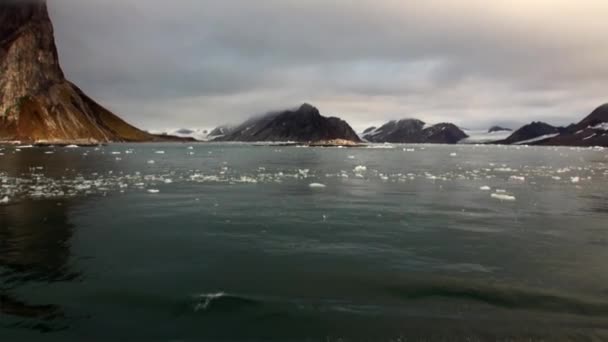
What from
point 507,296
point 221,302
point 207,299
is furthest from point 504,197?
point 207,299

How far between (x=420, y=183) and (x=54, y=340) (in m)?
32.8

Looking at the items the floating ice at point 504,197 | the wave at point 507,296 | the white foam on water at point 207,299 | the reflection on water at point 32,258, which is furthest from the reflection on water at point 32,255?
the floating ice at point 504,197

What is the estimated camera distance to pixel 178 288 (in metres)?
11.4

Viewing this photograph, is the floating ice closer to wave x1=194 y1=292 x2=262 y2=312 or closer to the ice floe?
the ice floe

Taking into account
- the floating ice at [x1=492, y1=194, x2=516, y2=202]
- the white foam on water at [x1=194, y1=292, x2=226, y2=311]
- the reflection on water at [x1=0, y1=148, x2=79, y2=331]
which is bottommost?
the white foam on water at [x1=194, y1=292, x2=226, y2=311]

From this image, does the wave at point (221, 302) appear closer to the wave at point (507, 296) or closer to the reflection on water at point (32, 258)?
the reflection on water at point (32, 258)

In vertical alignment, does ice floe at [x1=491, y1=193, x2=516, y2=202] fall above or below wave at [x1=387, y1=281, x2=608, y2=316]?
above

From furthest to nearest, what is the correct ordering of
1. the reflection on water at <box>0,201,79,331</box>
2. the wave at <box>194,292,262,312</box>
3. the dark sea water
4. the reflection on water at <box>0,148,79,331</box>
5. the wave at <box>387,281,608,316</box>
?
the wave at <box>387,281,608,316</box>
the wave at <box>194,292,262,312</box>
the reflection on water at <box>0,201,79,331</box>
the reflection on water at <box>0,148,79,331</box>
the dark sea water

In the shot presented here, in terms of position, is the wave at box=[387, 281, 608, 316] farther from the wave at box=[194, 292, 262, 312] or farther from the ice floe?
the ice floe

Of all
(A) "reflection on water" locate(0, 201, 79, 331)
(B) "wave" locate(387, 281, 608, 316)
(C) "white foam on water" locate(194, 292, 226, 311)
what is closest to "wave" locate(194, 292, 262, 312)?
(C) "white foam on water" locate(194, 292, 226, 311)

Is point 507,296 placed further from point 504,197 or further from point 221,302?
point 504,197

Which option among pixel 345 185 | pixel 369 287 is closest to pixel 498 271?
pixel 369 287

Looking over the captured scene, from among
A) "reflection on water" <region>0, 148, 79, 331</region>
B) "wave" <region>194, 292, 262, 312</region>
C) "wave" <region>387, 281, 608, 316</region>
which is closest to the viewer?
"reflection on water" <region>0, 148, 79, 331</region>

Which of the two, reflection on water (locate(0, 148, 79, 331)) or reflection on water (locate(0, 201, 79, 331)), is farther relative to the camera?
reflection on water (locate(0, 201, 79, 331))
